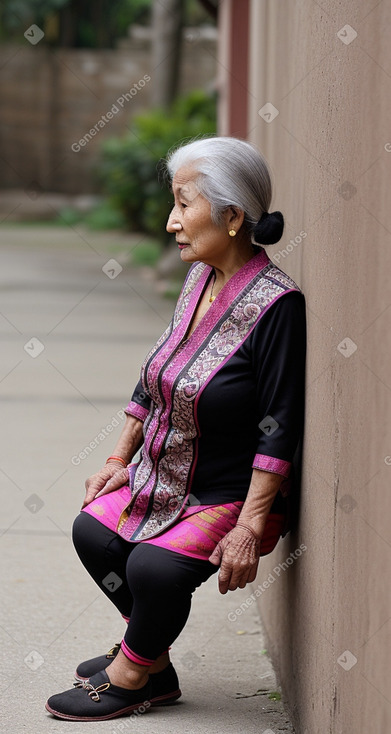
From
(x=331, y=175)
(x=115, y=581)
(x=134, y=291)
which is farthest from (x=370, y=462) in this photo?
(x=134, y=291)

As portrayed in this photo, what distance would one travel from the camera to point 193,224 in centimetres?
295

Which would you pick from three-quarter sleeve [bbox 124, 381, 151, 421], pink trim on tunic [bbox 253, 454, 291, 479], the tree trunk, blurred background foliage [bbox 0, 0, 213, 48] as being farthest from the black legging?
blurred background foliage [bbox 0, 0, 213, 48]

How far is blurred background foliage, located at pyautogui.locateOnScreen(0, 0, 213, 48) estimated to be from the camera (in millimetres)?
28000

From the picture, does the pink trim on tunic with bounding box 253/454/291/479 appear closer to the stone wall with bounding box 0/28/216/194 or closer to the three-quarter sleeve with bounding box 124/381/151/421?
the three-quarter sleeve with bounding box 124/381/151/421

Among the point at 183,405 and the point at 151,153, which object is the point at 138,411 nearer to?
the point at 183,405

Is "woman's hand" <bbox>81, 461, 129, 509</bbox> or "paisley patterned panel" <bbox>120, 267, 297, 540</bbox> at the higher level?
"paisley patterned panel" <bbox>120, 267, 297, 540</bbox>

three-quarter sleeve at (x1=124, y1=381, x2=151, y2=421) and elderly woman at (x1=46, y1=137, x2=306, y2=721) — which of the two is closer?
elderly woman at (x1=46, y1=137, x2=306, y2=721)

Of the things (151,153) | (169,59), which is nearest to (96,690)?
(151,153)

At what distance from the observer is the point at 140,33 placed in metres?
25.5

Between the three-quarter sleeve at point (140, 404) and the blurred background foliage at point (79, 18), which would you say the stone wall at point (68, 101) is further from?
the three-quarter sleeve at point (140, 404)

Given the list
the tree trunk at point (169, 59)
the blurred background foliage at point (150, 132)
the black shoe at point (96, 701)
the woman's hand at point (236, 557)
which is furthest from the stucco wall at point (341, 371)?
the tree trunk at point (169, 59)

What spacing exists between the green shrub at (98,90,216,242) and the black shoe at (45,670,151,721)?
10702 mm

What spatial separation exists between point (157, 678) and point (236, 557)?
59cm

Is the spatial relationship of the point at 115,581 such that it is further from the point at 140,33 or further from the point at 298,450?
the point at 140,33
